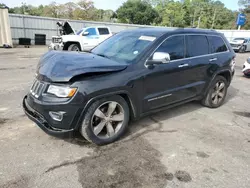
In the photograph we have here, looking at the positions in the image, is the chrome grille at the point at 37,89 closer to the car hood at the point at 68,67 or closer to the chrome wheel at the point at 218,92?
the car hood at the point at 68,67

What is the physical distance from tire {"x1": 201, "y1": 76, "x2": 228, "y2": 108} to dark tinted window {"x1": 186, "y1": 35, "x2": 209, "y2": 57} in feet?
2.57

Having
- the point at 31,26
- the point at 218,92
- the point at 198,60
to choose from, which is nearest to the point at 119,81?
the point at 198,60

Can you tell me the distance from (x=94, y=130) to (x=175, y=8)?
63.7 m

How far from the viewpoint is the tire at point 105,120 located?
119 inches

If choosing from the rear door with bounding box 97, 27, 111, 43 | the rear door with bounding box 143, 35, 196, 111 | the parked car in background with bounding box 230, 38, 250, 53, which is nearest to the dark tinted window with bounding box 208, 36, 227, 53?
the rear door with bounding box 143, 35, 196, 111

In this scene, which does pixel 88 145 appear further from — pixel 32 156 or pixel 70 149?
pixel 32 156

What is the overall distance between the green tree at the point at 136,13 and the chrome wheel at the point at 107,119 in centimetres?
5153

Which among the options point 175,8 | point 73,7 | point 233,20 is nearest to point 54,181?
point 73,7

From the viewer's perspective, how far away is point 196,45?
440 cm

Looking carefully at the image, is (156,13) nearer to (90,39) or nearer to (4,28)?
(4,28)

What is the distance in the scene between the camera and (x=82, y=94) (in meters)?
2.82

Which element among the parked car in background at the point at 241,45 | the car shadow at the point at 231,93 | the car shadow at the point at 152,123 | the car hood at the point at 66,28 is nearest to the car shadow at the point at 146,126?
the car shadow at the point at 152,123

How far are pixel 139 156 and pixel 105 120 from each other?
71 cm

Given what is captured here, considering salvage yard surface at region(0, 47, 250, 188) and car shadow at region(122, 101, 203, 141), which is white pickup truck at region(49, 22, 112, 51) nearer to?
salvage yard surface at region(0, 47, 250, 188)
